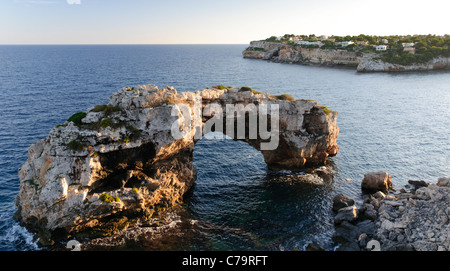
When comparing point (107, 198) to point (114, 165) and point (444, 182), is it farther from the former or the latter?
point (444, 182)

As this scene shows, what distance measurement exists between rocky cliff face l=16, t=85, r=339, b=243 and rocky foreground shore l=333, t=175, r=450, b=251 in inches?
795

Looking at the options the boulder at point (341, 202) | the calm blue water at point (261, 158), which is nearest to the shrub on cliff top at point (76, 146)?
the calm blue water at point (261, 158)

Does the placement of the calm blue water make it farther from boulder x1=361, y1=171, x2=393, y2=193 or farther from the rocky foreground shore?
the rocky foreground shore

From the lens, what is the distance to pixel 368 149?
5266 cm

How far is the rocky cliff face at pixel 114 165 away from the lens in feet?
95.1

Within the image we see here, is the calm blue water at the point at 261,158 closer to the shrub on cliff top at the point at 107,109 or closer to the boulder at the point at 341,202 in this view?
the boulder at the point at 341,202

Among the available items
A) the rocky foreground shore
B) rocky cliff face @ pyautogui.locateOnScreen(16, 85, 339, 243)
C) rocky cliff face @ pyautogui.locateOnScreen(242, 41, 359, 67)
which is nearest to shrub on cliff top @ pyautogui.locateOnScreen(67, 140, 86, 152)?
rocky cliff face @ pyautogui.locateOnScreen(16, 85, 339, 243)

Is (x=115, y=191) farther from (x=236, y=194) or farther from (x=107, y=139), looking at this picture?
(x=236, y=194)

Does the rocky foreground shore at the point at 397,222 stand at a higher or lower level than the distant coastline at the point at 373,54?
lower

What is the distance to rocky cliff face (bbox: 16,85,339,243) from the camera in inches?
1141

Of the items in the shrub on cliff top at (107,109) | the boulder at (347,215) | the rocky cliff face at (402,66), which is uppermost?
the rocky cliff face at (402,66)
